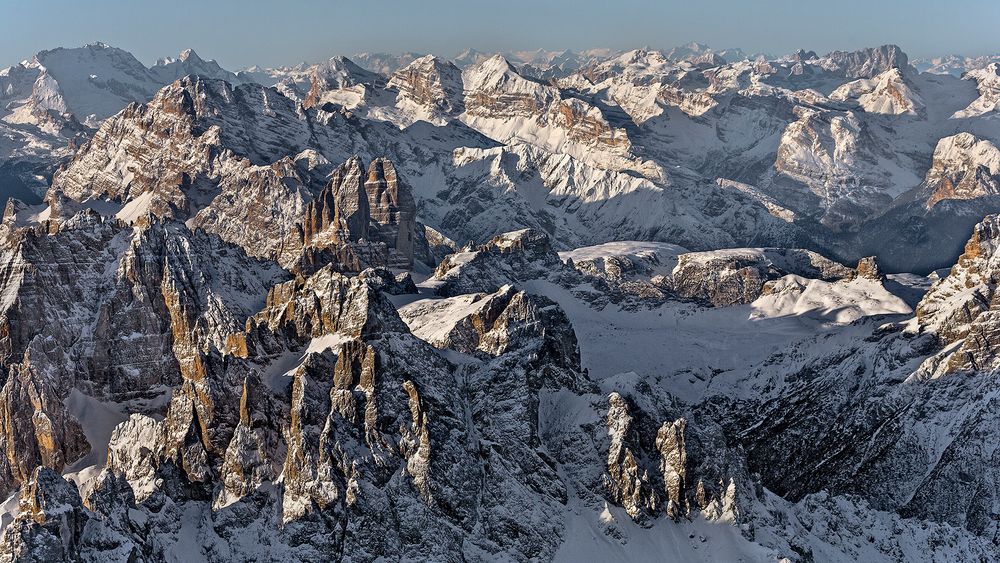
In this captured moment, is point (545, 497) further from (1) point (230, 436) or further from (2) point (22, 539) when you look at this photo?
(2) point (22, 539)

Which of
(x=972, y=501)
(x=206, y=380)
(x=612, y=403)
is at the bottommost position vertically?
(x=972, y=501)

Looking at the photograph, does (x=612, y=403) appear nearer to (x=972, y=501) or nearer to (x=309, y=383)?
(x=309, y=383)

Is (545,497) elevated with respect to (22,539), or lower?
lower

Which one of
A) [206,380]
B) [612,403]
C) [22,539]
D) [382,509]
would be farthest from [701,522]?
[22,539]

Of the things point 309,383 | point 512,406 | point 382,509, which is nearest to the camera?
point 382,509

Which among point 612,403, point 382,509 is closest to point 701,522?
point 612,403

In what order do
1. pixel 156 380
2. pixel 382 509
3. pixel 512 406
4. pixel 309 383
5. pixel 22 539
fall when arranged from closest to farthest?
pixel 22 539 < pixel 382 509 < pixel 309 383 < pixel 512 406 < pixel 156 380

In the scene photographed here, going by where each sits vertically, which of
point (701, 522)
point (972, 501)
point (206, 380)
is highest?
point (206, 380)

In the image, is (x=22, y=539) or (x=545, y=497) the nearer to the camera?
(x=22, y=539)

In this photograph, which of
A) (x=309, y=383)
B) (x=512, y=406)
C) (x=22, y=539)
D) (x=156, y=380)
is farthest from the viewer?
(x=156, y=380)

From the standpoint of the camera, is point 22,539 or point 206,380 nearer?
point 22,539
